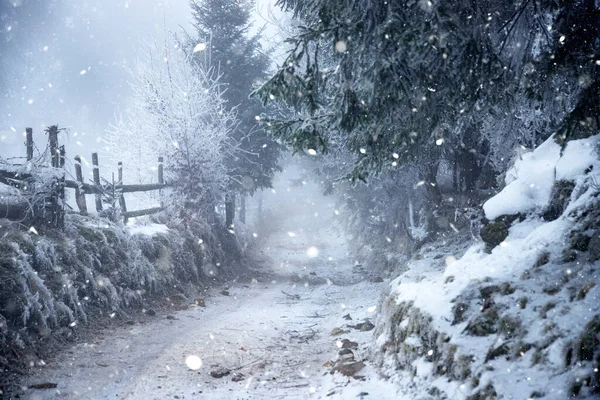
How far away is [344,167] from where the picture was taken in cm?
1641

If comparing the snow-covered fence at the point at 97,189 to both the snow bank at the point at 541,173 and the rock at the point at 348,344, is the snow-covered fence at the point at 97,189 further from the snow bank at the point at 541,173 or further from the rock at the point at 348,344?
the snow bank at the point at 541,173

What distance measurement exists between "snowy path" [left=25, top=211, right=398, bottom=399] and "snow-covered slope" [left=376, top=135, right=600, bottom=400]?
792mm

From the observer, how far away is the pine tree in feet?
63.7

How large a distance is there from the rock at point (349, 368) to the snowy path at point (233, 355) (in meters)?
0.10

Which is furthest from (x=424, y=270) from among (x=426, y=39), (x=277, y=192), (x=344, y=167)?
(x=277, y=192)

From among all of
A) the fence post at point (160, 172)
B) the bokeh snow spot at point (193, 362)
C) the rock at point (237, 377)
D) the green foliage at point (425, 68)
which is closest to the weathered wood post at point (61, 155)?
the bokeh snow spot at point (193, 362)

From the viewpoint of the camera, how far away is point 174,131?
585 inches

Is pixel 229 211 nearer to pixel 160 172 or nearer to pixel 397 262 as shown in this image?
pixel 160 172

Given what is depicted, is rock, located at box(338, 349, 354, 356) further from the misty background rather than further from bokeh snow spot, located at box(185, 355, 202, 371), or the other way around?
the misty background

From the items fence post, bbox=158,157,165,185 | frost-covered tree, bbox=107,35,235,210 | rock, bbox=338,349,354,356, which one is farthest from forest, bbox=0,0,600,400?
frost-covered tree, bbox=107,35,235,210

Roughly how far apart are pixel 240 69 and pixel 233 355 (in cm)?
1582

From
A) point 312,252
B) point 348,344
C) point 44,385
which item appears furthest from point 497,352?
point 312,252

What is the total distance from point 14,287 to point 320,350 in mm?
5218

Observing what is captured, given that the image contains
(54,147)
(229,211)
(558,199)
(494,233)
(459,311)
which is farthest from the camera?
(229,211)
